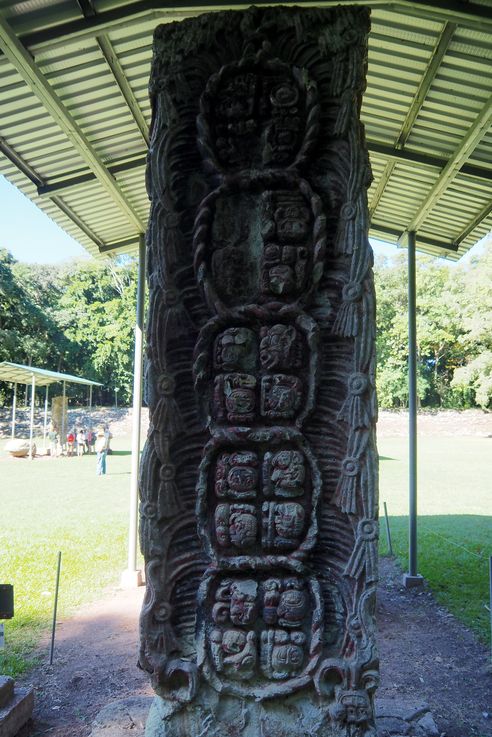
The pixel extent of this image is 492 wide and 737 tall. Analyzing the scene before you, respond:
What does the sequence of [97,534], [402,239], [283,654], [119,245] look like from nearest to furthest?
[283,654]
[119,245]
[402,239]
[97,534]

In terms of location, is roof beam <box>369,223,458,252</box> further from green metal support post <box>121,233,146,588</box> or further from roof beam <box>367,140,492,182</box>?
green metal support post <box>121,233,146,588</box>

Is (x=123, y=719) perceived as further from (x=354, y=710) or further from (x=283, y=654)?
(x=354, y=710)

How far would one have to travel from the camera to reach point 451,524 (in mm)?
9320

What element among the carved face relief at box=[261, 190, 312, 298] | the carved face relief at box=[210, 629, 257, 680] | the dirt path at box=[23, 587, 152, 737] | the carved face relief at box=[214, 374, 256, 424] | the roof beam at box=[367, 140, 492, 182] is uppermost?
the roof beam at box=[367, 140, 492, 182]

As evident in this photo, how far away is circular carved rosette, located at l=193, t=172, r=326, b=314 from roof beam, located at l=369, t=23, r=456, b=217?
1410 mm

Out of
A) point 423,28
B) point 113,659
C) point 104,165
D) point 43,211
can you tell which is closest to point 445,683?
point 113,659

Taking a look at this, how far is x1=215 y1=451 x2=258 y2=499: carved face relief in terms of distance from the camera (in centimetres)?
289

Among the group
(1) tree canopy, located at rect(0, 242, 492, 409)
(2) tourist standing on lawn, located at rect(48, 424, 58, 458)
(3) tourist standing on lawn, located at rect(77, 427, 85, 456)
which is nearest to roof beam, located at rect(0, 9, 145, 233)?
(2) tourist standing on lawn, located at rect(48, 424, 58, 458)

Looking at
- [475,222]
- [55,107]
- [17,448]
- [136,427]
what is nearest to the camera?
[55,107]

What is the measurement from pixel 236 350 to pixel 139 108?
2374mm

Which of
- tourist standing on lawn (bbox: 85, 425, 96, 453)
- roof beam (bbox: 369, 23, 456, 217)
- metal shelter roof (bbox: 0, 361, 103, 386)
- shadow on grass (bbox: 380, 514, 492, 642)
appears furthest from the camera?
tourist standing on lawn (bbox: 85, 425, 96, 453)

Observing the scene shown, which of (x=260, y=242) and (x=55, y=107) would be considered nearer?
(x=260, y=242)

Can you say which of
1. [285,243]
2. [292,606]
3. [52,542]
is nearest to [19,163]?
[285,243]

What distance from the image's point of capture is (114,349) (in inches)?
1039
